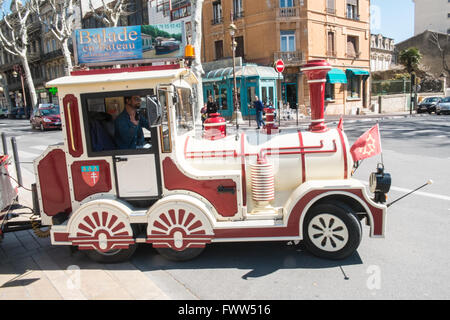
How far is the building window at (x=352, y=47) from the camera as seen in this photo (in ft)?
104

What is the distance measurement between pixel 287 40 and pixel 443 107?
13.3 meters

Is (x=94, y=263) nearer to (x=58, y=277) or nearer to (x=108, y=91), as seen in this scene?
(x=58, y=277)

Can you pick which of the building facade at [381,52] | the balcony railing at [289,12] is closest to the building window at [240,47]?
the balcony railing at [289,12]

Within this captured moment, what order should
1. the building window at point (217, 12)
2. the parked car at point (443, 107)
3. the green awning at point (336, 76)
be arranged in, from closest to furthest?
the parked car at point (443, 107) < the green awning at point (336, 76) < the building window at point (217, 12)

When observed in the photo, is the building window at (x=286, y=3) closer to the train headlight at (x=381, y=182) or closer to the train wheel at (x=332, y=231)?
the train headlight at (x=381, y=182)

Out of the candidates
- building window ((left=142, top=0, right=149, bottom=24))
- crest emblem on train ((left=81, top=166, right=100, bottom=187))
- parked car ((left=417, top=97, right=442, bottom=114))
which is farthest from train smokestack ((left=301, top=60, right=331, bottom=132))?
building window ((left=142, top=0, right=149, bottom=24))

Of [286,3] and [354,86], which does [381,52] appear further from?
[286,3]

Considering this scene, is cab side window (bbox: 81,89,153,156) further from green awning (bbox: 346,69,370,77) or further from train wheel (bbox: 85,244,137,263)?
green awning (bbox: 346,69,370,77)

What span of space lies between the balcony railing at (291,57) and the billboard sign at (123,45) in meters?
24.6

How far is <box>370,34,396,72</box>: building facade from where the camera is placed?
46906 millimetres
